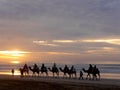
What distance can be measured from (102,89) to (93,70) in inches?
882

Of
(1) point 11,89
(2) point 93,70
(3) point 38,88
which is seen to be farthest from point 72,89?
(2) point 93,70

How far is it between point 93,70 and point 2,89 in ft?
90.0

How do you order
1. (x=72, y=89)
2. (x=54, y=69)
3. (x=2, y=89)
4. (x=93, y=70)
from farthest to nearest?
1. (x=54, y=69)
2. (x=93, y=70)
3. (x=72, y=89)
4. (x=2, y=89)

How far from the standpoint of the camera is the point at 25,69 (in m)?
69.3

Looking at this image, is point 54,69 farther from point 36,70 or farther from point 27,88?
point 27,88

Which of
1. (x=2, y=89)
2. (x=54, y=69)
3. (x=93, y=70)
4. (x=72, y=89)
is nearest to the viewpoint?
(x=2, y=89)

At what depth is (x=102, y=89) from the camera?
1443 inches

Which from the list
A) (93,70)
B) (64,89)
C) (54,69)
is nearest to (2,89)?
(64,89)

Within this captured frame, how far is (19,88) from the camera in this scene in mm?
34688

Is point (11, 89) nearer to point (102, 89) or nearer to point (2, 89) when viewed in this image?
point (2, 89)

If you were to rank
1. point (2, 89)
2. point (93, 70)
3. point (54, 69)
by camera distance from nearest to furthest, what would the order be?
point (2, 89)
point (93, 70)
point (54, 69)

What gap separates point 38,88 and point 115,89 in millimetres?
7547

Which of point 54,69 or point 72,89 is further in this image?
point 54,69

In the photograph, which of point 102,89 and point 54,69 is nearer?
point 102,89
